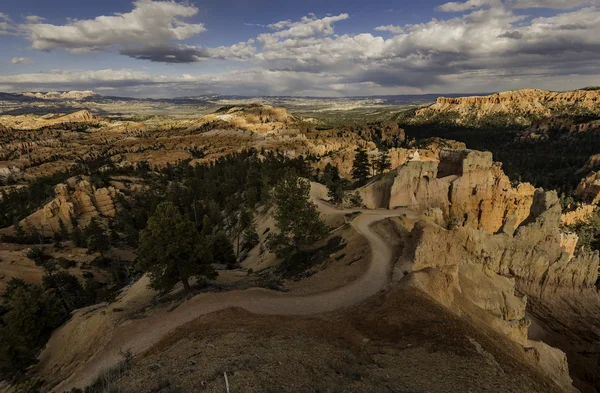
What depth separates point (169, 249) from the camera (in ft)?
87.0

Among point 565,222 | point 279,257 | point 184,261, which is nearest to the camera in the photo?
point 184,261

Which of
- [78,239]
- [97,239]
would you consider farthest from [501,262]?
[78,239]

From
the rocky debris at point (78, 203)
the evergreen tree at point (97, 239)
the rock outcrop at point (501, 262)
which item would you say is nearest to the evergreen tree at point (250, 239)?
the rock outcrop at point (501, 262)

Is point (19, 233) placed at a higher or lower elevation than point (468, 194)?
lower

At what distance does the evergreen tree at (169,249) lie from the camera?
2658 centimetres

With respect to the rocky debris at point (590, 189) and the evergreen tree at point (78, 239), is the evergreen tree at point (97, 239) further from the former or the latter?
the rocky debris at point (590, 189)

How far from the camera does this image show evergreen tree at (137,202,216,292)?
87.2ft

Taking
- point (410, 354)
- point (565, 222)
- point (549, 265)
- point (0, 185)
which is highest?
point (410, 354)

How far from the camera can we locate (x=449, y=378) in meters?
13.6

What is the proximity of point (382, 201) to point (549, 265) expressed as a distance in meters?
22.8

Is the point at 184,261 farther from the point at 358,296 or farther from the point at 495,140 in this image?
the point at 495,140

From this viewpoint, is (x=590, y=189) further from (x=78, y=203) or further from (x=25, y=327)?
(x=78, y=203)

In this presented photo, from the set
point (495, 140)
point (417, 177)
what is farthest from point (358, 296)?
point (495, 140)

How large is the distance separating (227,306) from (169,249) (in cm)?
727
